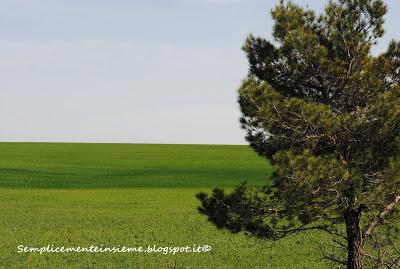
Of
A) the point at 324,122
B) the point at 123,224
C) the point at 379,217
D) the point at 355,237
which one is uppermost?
the point at 324,122

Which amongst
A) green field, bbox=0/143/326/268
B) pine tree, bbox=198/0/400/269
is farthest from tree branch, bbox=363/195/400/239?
green field, bbox=0/143/326/268

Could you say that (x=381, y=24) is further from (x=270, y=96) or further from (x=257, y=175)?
(x=257, y=175)

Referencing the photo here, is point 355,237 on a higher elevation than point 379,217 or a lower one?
lower

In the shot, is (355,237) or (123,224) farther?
→ (123,224)

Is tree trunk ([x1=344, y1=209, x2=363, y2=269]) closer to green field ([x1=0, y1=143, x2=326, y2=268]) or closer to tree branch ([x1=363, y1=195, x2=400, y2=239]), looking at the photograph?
tree branch ([x1=363, y1=195, x2=400, y2=239])

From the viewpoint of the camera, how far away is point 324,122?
12375 millimetres

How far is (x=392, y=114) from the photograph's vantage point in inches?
480

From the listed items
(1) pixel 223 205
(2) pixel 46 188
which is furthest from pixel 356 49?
(2) pixel 46 188

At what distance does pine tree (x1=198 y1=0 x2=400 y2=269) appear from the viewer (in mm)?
12250

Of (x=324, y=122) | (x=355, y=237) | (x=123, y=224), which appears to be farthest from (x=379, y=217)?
(x=123, y=224)

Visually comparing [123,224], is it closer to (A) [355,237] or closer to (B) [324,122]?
(A) [355,237]

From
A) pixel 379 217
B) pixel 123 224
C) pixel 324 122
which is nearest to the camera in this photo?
pixel 324 122

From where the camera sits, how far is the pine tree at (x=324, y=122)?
40.2 ft

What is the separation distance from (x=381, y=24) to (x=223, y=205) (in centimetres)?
523
